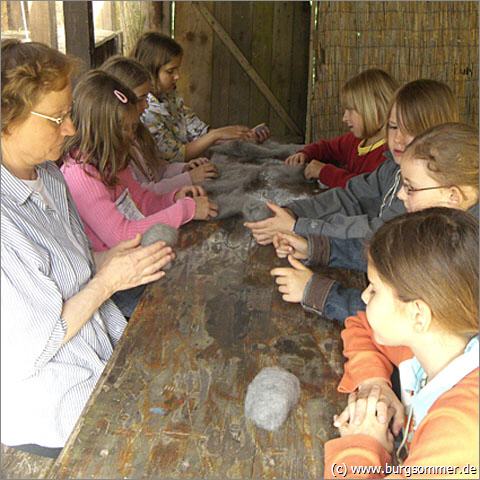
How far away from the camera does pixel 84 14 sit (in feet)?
10.8

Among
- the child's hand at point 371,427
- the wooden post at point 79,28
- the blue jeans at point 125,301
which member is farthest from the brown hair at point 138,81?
the child's hand at point 371,427

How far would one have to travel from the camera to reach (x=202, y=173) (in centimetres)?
289

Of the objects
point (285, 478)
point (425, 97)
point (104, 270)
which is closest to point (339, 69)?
point (425, 97)

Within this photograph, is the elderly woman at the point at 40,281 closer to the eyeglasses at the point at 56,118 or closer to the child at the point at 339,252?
the eyeglasses at the point at 56,118

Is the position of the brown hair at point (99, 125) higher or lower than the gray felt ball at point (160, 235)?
higher

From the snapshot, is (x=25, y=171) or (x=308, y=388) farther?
(x=25, y=171)

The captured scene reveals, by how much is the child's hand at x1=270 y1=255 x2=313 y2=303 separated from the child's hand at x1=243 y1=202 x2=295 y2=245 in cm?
36

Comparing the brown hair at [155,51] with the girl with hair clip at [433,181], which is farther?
the brown hair at [155,51]

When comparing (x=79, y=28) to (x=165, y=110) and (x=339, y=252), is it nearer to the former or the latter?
Answer: (x=165, y=110)

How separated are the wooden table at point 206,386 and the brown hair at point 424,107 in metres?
0.76

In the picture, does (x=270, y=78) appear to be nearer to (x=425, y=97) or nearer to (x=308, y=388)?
(x=425, y=97)

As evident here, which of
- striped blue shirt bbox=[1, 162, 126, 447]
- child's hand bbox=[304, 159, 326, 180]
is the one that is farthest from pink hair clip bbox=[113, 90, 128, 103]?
child's hand bbox=[304, 159, 326, 180]

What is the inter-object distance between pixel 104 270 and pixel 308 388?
2.26ft

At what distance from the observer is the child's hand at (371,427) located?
3.81 feet
